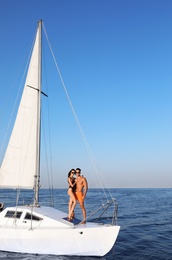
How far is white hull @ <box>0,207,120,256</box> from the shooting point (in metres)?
11.3

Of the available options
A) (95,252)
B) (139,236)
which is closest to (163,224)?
(139,236)

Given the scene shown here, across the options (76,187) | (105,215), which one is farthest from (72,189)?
(105,215)

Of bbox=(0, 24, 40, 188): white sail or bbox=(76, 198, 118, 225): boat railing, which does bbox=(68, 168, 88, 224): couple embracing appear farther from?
bbox=(0, 24, 40, 188): white sail

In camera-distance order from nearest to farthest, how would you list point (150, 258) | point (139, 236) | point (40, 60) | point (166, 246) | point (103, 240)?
1. point (103, 240)
2. point (150, 258)
3. point (166, 246)
4. point (40, 60)
5. point (139, 236)

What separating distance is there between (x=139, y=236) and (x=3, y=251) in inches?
346

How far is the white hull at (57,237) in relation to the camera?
11.3 m

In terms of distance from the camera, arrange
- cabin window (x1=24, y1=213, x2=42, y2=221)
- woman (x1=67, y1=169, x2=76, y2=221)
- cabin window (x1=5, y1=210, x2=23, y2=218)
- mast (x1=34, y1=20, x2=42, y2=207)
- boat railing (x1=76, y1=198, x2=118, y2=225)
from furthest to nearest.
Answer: mast (x1=34, y1=20, x2=42, y2=207) → cabin window (x1=5, y1=210, x2=23, y2=218) → woman (x1=67, y1=169, x2=76, y2=221) → cabin window (x1=24, y1=213, x2=42, y2=221) → boat railing (x1=76, y1=198, x2=118, y2=225)

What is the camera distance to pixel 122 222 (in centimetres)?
2242

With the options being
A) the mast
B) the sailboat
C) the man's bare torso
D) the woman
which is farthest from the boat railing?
the mast

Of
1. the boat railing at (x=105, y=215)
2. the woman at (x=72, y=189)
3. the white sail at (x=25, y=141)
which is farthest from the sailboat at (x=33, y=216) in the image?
the woman at (x=72, y=189)

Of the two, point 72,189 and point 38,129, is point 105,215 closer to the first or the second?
point 72,189

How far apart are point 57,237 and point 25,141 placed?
6077 mm

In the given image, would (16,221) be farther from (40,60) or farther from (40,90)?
(40,60)

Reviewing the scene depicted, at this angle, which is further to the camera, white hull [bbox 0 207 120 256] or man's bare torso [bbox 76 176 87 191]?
man's bare torso [bbox 76 176 87 191]
